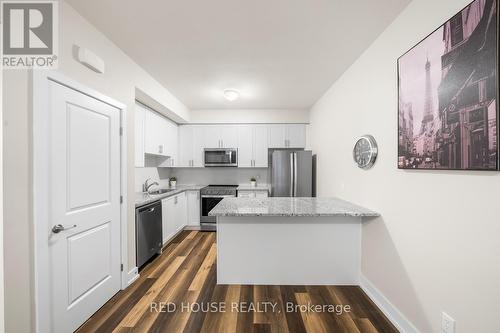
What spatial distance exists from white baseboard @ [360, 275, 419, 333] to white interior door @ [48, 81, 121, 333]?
2.62 metres

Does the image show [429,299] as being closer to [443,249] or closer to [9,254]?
[443,249]

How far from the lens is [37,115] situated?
1433 mm

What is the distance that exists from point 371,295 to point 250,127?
3631 mm

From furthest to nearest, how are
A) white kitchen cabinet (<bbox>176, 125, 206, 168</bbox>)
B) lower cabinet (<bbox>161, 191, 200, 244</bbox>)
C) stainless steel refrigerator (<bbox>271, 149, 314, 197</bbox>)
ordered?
white kitchen cabinet (<bbox>176, 125, 206, 168</bbox>) → stainless steel refrigerator (<bbox>271, 149, 314, 197</bbox>) → lower cabinet (<bbox>161, 191, 200, 244</bbox>)

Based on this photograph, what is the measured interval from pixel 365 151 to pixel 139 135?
118 inches

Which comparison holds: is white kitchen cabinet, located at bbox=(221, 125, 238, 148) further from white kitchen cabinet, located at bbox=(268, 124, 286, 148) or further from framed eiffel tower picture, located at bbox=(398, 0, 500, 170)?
framed eiffel tower picture, located at bbox=(398, 0, 500, 170)

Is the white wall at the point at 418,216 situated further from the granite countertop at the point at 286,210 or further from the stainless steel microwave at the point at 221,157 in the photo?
the stainless steel microwave at the point at 221,157

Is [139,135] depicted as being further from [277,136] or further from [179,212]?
[277,136]

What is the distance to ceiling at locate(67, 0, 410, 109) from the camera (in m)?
1.68

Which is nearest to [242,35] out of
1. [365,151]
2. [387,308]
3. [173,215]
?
[365,151]

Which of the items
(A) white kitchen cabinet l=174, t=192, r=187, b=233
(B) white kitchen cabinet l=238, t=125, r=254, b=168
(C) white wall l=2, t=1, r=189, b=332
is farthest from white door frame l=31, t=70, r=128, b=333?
(B) white kitchen cabinet l=238, t=125, r=254, b=168

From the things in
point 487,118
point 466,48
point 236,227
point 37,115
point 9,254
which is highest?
point 466,48

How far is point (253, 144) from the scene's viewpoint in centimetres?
481

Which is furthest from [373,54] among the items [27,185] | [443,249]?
[27,185]
